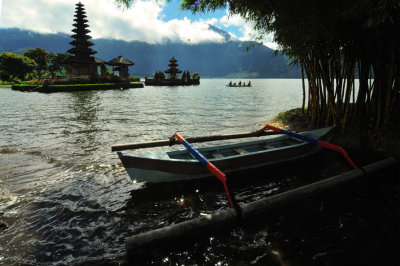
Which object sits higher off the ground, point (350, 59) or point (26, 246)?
point (350, 59)

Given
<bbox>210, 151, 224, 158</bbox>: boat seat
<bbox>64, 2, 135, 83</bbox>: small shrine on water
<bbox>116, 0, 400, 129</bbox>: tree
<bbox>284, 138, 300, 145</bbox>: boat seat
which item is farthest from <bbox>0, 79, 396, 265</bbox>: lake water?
<bbox>64, 2, 135, 83</bbox>: small shrine on water

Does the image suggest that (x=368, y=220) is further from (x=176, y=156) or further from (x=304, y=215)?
(x=176, y=156)

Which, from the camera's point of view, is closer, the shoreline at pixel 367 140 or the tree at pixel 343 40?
the tree at pixel 343 40

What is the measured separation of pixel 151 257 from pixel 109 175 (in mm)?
3872

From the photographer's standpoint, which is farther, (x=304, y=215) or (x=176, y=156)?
(x=176, y=156)

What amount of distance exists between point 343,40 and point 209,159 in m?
6.35

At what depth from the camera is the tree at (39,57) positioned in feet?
235

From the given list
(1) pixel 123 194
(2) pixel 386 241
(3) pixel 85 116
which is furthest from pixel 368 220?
(3) pixel 85 116

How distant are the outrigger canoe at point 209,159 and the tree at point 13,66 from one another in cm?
7664

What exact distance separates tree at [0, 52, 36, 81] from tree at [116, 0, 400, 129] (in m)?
73.0

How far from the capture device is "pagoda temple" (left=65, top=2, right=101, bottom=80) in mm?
53531

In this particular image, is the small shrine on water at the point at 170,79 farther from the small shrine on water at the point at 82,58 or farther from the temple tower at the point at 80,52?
the temple tower at the point at 80,52

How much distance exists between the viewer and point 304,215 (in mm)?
5074

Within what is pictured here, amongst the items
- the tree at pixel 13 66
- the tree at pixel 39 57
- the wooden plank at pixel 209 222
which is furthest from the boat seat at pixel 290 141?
the tree at pixel 39 57
